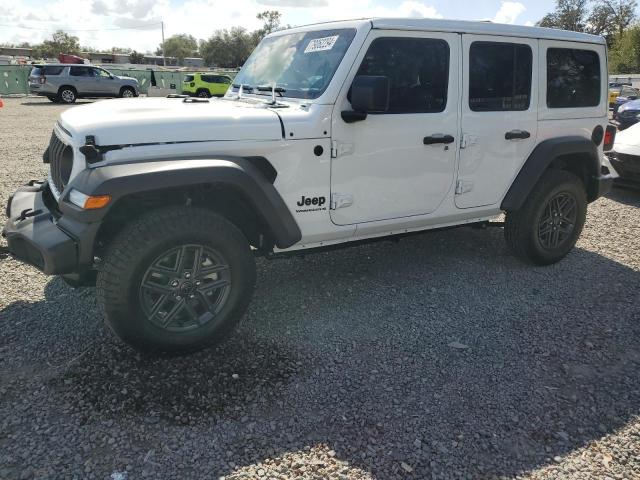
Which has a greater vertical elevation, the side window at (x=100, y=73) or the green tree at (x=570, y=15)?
the green tree at (x=570, y=15)

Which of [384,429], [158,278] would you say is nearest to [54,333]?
[158,278]

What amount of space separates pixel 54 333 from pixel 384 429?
2.20 meters

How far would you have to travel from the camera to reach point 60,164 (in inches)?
134

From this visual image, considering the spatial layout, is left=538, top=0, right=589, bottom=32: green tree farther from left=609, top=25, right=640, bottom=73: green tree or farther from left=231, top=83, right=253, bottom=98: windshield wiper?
left=231, top=83, right=253, bottom=98: windshield wiper

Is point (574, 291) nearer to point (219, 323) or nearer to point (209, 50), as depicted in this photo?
point (219, 323)

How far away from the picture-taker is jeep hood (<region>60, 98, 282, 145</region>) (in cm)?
286

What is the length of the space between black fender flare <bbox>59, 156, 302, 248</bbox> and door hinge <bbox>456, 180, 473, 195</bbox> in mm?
1519

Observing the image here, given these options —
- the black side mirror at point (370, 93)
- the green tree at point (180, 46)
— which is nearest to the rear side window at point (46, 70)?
the black side mirror at point (370, 93)

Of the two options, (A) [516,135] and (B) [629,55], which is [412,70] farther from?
(B) [629,55]

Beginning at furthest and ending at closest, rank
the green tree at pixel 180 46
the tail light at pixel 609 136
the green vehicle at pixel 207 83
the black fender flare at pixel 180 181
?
the green tree at pixel 180 46 → the green vehicle at pixel 207 83 → the tail light at pixel 609 136 → the black fender flare at pixel 180 181

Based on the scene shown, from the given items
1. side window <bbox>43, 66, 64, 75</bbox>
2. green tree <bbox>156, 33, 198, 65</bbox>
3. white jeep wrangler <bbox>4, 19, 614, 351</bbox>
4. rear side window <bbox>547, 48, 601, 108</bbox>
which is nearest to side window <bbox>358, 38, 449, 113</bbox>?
white jeep wrangler <bbox>4, 19, 614, 351</bbox>

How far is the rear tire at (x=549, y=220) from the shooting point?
4.54 m

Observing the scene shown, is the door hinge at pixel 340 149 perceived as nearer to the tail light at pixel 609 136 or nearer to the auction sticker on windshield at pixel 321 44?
the auction sticker on windshield at pixel 321 44

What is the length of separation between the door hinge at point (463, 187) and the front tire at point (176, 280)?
1796 mm
